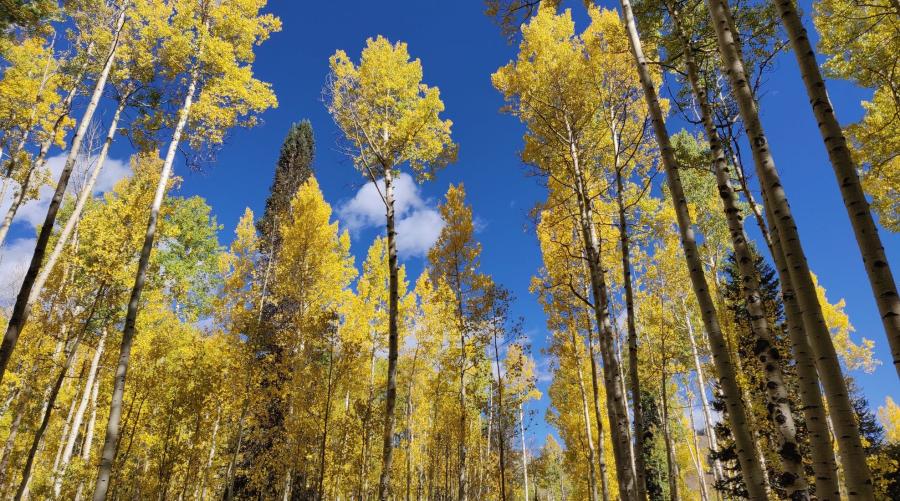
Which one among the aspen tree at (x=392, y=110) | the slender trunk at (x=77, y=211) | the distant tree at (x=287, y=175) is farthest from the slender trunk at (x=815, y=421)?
the distant tree at (x=287, y=175)

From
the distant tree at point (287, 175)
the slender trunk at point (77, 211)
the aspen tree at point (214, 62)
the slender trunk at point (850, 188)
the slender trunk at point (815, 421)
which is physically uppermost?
the distant tree at point (287, 175)

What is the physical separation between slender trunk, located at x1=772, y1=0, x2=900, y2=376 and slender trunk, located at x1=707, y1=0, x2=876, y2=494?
264mm

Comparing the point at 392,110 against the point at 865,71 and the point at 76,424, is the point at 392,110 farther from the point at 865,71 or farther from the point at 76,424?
the point at 76,424

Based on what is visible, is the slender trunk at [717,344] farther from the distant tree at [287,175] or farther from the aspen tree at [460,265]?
the distant tree at [287,175]

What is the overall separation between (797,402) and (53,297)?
20517 mm

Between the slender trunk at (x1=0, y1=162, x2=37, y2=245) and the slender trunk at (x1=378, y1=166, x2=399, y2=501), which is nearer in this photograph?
the slender trunk at (x1=378, y1=166, x2=399, y2=501)

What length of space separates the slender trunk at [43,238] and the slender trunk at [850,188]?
28.8 feet

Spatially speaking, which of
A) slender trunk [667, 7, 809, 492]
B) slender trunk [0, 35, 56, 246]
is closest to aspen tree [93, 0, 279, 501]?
slender trunk [0, 35, 56, 246]

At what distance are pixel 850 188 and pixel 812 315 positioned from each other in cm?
77

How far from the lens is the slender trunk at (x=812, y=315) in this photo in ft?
7.14

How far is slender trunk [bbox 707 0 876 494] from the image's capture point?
2.18 meters

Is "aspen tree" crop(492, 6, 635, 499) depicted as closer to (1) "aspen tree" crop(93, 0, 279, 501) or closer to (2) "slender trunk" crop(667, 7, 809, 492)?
(2) "slender trunk" crop(667, 7, 809, 492)

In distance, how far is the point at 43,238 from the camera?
6.09 metres

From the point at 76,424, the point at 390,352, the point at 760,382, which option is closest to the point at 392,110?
the point at 390,352
